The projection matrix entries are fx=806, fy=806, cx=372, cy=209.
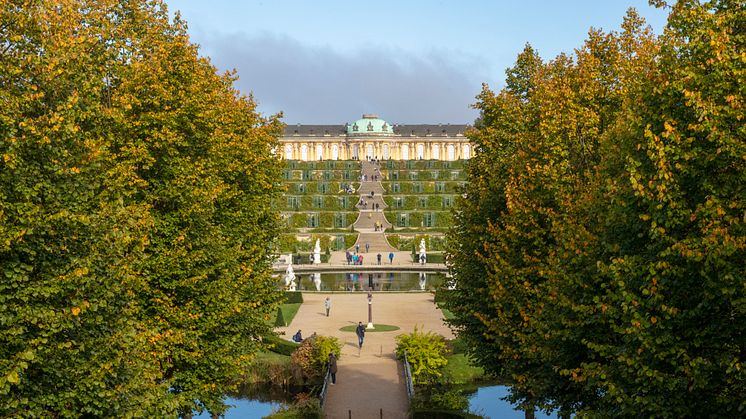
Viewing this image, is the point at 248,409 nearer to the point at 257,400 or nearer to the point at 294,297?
the point at 257,400

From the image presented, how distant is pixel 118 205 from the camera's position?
16.2 m

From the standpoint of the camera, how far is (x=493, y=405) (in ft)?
109

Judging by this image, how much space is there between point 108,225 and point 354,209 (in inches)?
3405

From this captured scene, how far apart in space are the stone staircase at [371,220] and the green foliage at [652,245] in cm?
6271

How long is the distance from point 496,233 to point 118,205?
1081 centimetres

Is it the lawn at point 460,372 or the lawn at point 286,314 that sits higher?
the lawn at point 286,314

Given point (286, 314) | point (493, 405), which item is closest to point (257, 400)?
point (493, 405)

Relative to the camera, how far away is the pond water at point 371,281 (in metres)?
63.4

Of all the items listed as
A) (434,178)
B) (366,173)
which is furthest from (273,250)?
(366,173)

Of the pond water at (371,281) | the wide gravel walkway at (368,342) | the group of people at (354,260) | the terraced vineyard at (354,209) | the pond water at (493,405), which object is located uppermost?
the terraced vineyard at (354,209)

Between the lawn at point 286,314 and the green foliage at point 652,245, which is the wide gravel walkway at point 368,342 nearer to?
the lawn at point 286,314

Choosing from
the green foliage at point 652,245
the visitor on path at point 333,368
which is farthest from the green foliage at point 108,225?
the green foliage at point 652,245

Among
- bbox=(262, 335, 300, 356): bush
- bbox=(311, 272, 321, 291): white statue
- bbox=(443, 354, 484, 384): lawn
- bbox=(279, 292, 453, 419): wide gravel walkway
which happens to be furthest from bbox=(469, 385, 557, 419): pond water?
bbox=(311, 272, 321, 291): white statue

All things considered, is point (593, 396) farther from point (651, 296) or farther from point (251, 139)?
point (251, 139)
